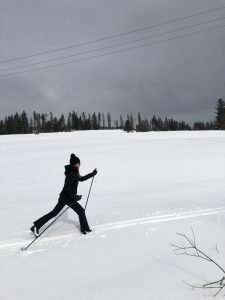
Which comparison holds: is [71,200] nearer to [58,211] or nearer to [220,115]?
[58,211]

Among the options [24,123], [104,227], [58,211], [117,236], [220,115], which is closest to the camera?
[117,236]

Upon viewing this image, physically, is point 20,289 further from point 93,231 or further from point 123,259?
point 93,231

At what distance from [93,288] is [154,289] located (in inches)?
35.8

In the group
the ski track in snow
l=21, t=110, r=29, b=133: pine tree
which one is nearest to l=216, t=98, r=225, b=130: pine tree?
l=21, t=110, r=29, b=133: pine tree

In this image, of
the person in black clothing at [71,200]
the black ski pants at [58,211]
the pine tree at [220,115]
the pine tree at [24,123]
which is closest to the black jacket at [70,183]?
the person in black clothing at [71,200]

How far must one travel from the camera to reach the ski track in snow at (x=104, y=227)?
7.30m

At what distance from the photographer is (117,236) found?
7539 mm

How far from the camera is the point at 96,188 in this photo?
570 inches

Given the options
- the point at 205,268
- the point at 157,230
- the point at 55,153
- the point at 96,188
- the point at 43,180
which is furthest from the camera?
the point at 55,153

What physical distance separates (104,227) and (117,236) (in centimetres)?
91

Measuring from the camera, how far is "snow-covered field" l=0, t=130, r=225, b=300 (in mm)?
5039

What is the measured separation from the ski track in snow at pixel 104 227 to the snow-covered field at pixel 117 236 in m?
0.02

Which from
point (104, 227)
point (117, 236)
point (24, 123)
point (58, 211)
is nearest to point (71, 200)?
point (58, 211)

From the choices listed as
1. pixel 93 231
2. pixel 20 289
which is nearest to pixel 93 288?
pixel 20 289
